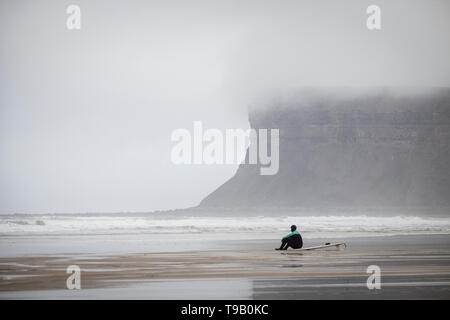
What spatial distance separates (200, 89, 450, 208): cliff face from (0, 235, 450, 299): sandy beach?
108 metres

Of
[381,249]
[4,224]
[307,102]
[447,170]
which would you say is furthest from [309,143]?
[381,249]

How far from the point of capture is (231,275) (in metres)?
16.4

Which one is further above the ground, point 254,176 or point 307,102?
point 307,102

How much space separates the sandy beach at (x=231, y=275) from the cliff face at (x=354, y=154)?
354 feet

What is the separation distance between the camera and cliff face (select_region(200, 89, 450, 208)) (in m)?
131

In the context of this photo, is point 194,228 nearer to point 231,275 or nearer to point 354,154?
point 231,275

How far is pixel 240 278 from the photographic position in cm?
1568

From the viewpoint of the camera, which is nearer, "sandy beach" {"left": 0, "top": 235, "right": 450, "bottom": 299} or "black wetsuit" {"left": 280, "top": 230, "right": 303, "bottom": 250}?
"sandy beach" {"left": 0, "top": 235, "right": 450, "bottom": 299}

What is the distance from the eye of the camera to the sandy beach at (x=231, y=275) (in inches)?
519
